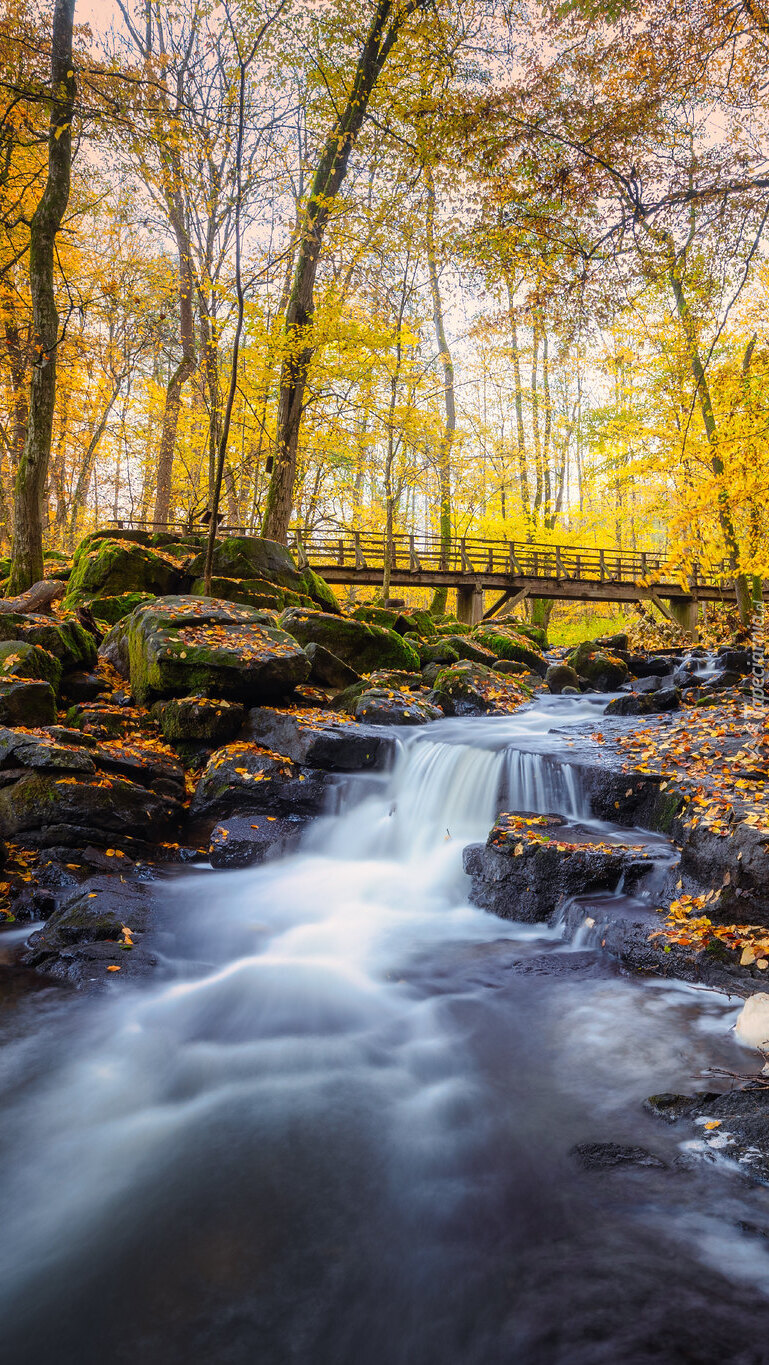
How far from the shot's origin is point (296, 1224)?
2.57 meters

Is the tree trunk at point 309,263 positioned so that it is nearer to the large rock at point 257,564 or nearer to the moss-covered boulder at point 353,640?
the large rock at point 257,564

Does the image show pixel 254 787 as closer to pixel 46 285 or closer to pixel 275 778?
pixel 275 778

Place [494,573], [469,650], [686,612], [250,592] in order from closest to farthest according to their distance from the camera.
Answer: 1. [250,592]
2. [469,650]
3. [494,573]
4. [686,612]

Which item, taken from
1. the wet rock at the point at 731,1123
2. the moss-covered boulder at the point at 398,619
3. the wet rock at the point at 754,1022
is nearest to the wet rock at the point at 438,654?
the moss-covered boulder at the point at 398,619

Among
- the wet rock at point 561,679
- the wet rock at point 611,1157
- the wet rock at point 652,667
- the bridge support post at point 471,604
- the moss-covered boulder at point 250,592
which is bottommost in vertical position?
the wet rock at point 611,1157

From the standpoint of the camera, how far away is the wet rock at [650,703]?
994 cm

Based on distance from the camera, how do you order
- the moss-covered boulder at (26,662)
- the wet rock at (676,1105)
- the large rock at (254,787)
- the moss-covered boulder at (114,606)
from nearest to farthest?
the wet rock at (676,1105), the large rock at (254,787), the moss-covered boulder at (26,662), the moss-covered boulder at (114,606)

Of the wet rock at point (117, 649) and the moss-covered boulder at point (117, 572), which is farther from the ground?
the moss-covered boulder at point (117, 572)

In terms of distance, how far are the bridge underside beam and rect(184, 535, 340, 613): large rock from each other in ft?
16.6

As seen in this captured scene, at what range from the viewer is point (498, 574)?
65.5ft

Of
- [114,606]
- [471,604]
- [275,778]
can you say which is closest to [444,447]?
[471,604]

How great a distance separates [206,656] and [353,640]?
3645mm

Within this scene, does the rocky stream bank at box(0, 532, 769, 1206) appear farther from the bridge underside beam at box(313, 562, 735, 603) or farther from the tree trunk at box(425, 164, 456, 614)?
the tree trunk at box(425, 164, 456, 614)

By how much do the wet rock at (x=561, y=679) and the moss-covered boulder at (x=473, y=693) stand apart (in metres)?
1.30
